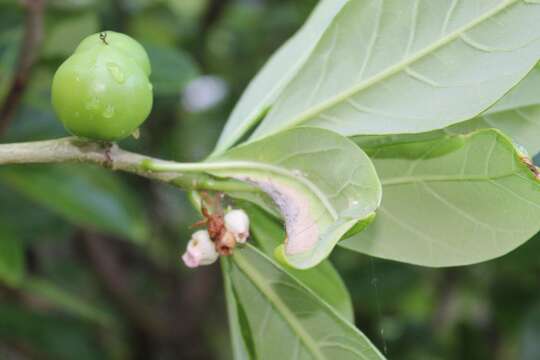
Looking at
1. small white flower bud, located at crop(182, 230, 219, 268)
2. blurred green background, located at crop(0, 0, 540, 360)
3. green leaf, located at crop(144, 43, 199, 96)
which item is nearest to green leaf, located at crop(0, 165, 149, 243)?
blurred green background, located at crop(0, 0, 540, 360)

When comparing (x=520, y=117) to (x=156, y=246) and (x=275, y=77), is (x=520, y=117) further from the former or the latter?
(x=156, y=246)

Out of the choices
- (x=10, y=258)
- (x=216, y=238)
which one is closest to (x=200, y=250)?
(x=216, y=238)

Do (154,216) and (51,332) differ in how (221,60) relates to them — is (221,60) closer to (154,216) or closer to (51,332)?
(154,216)

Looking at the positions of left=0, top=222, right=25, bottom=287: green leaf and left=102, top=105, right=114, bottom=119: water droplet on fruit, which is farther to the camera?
left=0, top=222, right=25, bottom=287: green leaf

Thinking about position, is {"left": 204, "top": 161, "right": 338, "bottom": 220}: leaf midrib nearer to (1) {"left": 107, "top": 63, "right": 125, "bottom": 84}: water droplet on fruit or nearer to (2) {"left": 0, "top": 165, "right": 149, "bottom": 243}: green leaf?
(1) {"left": 107, "top": 63, "right": 125, "bottom": 84}: water droplet on fruit

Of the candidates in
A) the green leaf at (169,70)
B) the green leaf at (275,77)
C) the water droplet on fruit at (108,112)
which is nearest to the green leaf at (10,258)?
the green leaf at (169,70)

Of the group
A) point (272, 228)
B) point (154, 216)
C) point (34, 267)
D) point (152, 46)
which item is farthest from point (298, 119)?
point (154, 216)

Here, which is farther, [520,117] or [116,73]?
[520,117]
